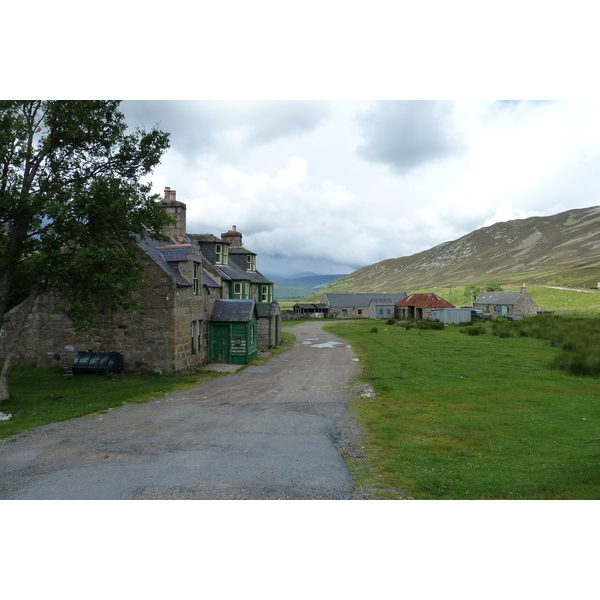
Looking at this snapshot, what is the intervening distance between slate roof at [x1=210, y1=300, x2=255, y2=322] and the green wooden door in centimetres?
52

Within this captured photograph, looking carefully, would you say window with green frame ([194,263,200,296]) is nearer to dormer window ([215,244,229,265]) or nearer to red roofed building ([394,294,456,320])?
dormer window ([215,244,229,265])

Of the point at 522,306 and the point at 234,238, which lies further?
the point at 522,306

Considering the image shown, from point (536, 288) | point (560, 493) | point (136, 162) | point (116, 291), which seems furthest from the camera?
point (536, 288)

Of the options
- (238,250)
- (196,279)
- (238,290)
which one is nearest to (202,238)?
(238,290)

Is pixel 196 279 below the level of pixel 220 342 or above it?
above

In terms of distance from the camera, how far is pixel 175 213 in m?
29.6

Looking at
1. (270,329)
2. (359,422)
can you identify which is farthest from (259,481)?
(270,329)

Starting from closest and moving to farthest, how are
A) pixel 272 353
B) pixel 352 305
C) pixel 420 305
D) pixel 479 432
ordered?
pixel 479 432, pixel 272 353, pixel 420 305, pixel 352 305

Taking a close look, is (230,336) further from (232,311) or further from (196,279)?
(196,279)

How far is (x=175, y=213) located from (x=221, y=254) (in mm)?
5795

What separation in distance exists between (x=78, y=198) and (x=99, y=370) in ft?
29.7

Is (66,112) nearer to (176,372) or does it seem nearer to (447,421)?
(176,372)

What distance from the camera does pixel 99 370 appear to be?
2070 centimetres

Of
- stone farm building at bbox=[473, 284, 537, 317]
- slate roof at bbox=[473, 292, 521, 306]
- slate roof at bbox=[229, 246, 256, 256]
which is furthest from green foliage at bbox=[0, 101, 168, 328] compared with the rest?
slate roof at bbox=[473, 292, 521, 306]
